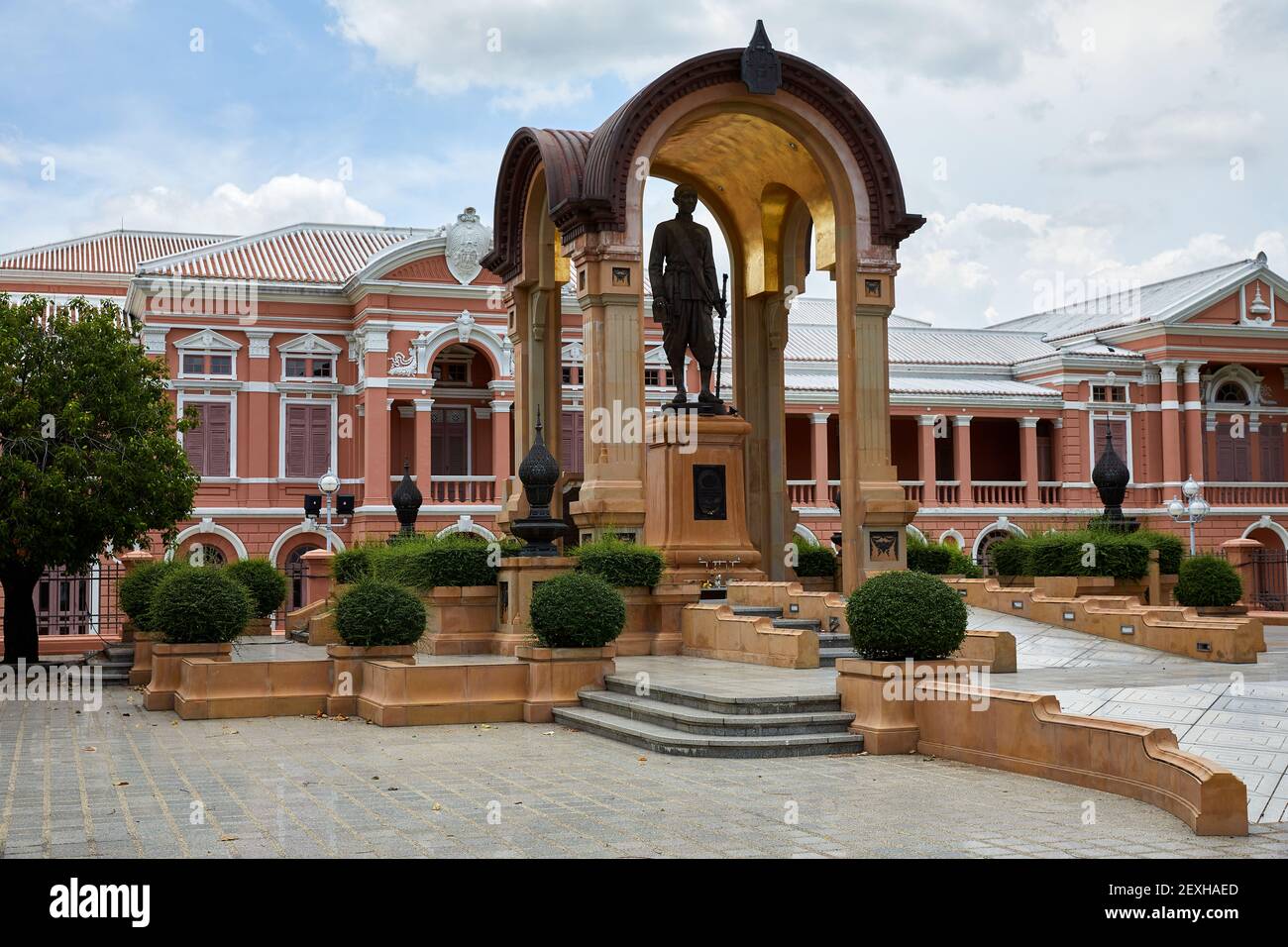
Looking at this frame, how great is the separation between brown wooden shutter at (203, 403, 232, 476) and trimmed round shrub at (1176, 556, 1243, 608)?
97.2 feet

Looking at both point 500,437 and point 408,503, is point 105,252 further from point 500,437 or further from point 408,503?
point 408,503

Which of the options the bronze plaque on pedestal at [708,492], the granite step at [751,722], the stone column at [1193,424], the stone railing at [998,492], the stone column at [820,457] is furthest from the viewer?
the stone column at [1193,424]

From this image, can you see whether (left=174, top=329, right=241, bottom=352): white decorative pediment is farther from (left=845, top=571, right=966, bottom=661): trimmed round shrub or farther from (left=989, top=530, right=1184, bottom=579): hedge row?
(left=845, top=571, right=966, bottom=661): trimmed round shrub

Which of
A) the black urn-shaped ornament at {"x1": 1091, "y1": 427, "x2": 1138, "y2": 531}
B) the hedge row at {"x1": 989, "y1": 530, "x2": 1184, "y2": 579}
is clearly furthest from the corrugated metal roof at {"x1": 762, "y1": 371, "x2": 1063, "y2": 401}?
the hedge row at {"x1": 989, "y1": 530, "x2": 1184, "y2": 579}

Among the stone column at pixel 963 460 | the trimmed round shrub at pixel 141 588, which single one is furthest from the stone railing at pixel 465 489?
the trimmed round shrub at pixel 141 588

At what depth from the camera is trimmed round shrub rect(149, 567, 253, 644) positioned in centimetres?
1520

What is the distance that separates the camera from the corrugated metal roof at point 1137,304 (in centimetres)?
4831

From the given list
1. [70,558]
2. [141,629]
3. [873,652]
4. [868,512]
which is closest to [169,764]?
[873,652]

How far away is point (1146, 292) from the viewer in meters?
53.8

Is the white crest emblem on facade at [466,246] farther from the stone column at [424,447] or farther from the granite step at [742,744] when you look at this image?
the granite step at [742,744]

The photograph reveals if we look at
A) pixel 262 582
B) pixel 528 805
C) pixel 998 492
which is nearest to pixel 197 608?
pixel 528 805

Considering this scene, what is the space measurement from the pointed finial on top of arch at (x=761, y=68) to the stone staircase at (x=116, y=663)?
11911 millimetres

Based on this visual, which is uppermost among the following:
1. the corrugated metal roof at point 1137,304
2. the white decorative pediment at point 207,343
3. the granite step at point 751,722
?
the corrugated metal roof at point 1137,304

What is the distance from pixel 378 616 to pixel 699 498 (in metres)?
5.48
